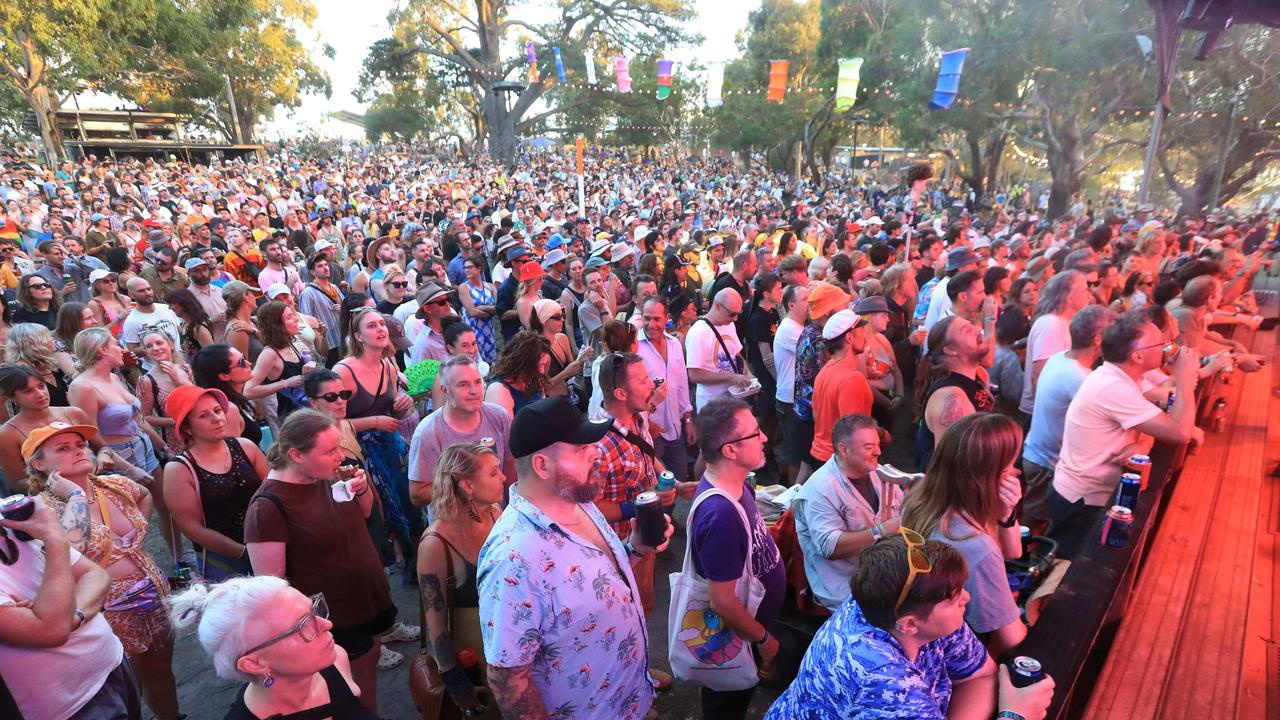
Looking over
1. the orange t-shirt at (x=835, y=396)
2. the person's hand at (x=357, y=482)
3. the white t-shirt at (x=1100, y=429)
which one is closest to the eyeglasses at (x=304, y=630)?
the person's hand at (x=357, y=482)

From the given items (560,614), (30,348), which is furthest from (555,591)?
(30,348)

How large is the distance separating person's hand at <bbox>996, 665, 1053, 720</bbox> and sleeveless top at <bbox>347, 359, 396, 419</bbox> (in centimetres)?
370

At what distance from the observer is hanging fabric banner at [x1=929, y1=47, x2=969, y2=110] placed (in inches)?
498

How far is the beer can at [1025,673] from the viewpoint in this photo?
1.91 meters

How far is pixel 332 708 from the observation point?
1870mm

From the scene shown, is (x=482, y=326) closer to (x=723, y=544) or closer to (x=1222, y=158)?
(x=723, y=544)

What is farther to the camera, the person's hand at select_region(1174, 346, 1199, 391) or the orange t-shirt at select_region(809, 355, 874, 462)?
the orange t-shirt at select_region(809, 355, 874, 462)

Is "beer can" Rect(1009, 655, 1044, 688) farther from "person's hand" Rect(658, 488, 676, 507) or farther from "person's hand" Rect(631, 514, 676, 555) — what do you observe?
"person's hand" Rect(658, 488, 676, 507)

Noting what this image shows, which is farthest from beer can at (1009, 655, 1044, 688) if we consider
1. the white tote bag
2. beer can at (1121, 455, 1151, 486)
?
beer can at (1121, 455, 1151, 486)

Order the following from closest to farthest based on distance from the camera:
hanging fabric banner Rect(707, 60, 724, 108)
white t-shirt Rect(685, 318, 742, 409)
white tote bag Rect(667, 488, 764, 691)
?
white tote bag Rect(667, 488, 764, 691) < white t-shirt Rect(685, 318, 742, 409) < hanging fabric banner Rect(707, 60, 724, 108)

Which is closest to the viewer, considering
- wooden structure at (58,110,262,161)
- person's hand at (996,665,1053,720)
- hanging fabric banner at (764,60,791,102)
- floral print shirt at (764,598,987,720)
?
floral print shirt at (764,598,987,720)

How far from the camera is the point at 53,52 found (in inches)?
1016

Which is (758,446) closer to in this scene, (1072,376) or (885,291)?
(1072,376)

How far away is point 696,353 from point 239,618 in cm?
368
